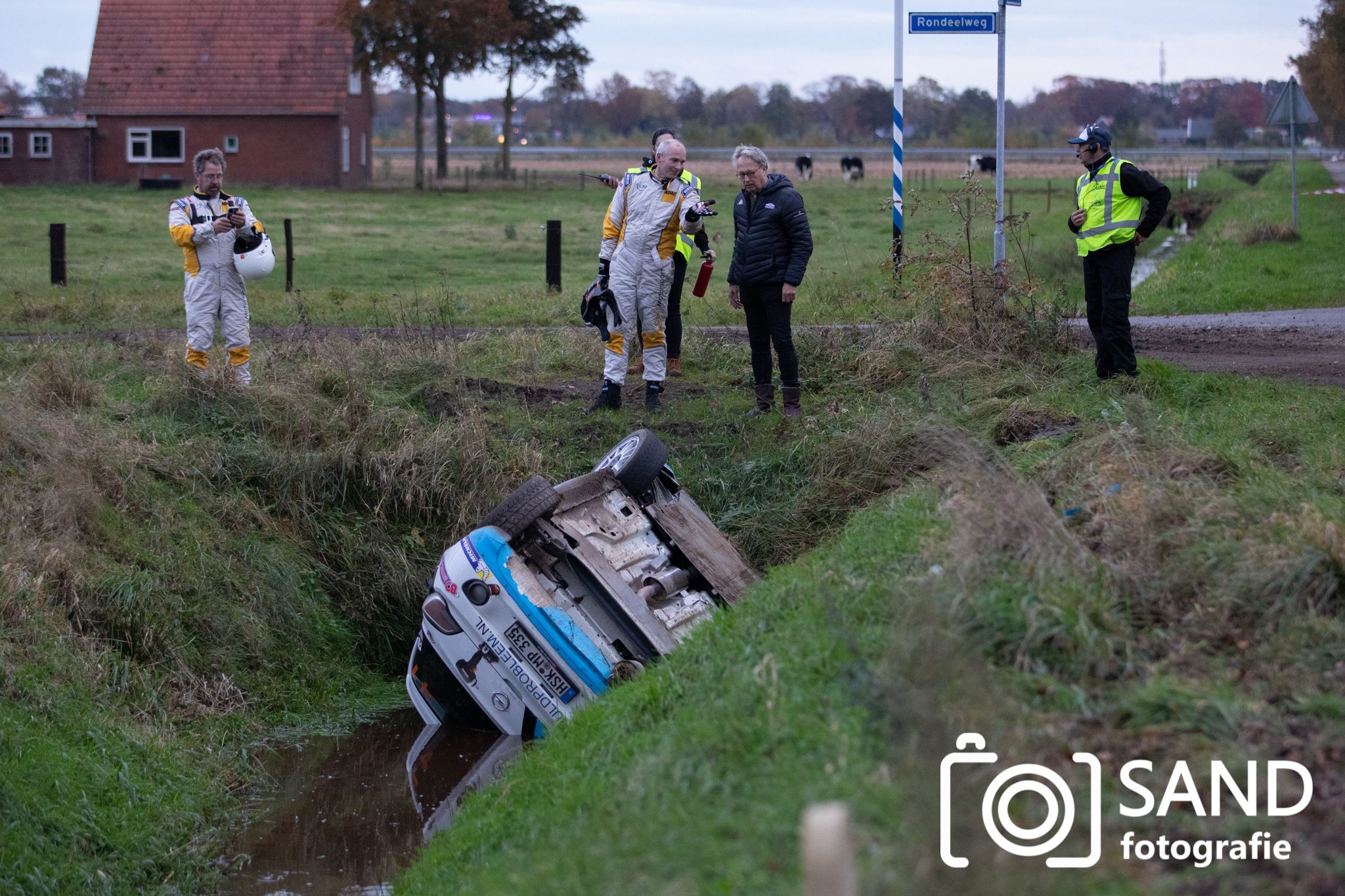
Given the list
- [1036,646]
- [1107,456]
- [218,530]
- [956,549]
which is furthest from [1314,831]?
[218,530]

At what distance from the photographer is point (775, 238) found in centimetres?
959

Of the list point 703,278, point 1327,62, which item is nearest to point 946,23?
point 703,278

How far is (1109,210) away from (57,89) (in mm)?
133777

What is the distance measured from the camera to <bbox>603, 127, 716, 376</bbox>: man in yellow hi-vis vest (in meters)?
10.3

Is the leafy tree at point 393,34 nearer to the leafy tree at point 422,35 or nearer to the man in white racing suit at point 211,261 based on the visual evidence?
the leafy tree at point 422,35

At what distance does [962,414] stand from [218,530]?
4768mm

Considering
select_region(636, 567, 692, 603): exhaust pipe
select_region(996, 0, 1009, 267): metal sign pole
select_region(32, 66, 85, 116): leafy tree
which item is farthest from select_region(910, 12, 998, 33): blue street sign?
select_region(32, 66, 85, 116): leafy tree

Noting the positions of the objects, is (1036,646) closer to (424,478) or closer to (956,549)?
(956,549)

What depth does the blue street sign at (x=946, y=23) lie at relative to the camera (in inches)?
543

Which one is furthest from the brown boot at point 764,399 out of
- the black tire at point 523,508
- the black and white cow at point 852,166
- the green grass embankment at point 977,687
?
the black and white cow at point 852,166

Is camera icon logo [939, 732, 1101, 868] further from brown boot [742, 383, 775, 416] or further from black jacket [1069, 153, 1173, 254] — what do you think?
brown boot [742, 383, 775, 416]

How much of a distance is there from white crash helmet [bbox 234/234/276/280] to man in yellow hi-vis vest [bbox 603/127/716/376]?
265 cm

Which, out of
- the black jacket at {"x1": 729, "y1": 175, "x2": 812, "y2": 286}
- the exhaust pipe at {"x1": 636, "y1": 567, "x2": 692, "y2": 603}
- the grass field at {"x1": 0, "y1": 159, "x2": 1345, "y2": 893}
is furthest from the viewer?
the black jacket at {"x1": 729, "y1": 175, "x2": 812, "y2": 286}

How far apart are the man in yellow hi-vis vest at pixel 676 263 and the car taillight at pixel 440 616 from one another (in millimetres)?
4101
